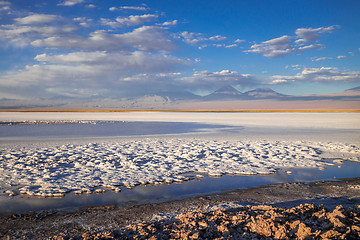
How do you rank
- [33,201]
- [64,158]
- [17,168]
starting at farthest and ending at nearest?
[64,158] < [17,168] < [33,201]

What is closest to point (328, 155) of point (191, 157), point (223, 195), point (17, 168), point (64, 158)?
point (191, 157)

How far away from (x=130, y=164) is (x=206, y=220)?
475 centimetres

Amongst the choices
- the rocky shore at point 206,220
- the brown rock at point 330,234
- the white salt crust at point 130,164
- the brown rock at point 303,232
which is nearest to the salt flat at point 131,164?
the white salt crust at point 130,164

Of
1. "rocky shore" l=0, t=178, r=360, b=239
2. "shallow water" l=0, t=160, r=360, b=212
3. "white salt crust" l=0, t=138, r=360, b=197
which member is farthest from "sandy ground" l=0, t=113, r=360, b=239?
"white salt crust" l=0, t=138, r=360, b=197

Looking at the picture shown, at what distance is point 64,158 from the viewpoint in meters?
8.52

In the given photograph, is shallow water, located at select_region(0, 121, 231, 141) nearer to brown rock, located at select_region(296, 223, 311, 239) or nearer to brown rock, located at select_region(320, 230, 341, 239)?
brown rock, located at select_region(296, 223, 311, 239)

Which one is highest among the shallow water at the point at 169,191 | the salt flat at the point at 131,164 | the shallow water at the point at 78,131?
the shallow water at the point at 78,131

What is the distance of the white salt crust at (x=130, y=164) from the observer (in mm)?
5973

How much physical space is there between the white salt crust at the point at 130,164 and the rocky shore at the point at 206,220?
4.12 feet

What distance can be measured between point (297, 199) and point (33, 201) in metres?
5.44

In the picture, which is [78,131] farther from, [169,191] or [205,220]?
[205,220]

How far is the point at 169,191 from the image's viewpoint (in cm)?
555

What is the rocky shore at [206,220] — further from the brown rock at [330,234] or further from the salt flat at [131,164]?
the salt flat at [131,164]

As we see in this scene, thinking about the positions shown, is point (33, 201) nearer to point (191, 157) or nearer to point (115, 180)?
point (115, 180)
